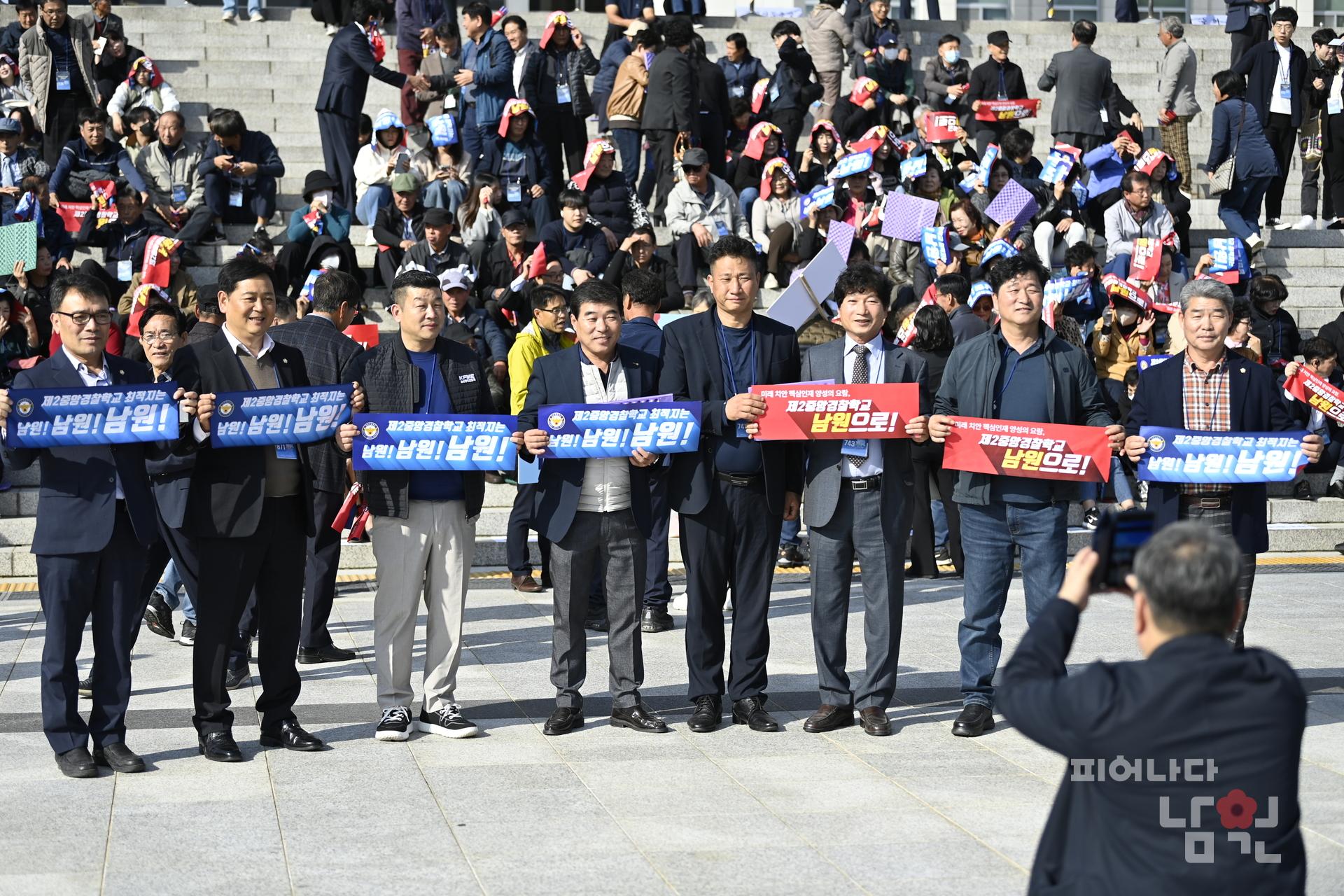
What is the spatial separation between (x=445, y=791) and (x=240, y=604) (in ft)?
4.56

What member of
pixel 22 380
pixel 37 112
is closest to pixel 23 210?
pixel 37 112

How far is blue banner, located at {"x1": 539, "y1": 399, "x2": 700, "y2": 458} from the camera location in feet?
24.0

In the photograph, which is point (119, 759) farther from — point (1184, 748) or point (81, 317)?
point (1184, 748)

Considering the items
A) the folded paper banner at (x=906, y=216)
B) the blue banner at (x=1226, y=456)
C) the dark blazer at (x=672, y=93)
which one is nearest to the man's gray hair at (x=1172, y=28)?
the folded paper banner at (x=906, y=216)

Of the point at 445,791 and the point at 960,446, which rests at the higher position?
the point at 960,446

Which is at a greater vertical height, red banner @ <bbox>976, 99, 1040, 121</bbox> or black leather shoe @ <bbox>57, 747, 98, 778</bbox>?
red banner @ <bbox>976, 99, 1040, 121</bbox>

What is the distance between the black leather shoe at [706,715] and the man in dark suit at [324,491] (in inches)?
97.0

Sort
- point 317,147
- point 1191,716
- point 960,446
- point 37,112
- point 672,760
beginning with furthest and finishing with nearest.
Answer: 1. point 317,147
2. point 37,112
3. point 960,446
4. point 672,760
5. point 1191,716

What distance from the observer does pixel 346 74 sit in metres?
16.6

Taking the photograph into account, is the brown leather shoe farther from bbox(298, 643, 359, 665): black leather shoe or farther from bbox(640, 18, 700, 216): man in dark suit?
bbox(640, 18, 700, 216): man in dark suit

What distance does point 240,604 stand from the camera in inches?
276

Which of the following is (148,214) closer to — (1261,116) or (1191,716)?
(1261,116)

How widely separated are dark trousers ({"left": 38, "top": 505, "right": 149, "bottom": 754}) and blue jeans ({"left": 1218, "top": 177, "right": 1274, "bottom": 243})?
1407 centimetres

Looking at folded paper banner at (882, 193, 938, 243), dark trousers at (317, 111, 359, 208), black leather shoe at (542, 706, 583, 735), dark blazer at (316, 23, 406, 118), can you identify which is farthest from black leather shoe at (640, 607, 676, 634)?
dark blazer at (316, 23, 406, 118)
